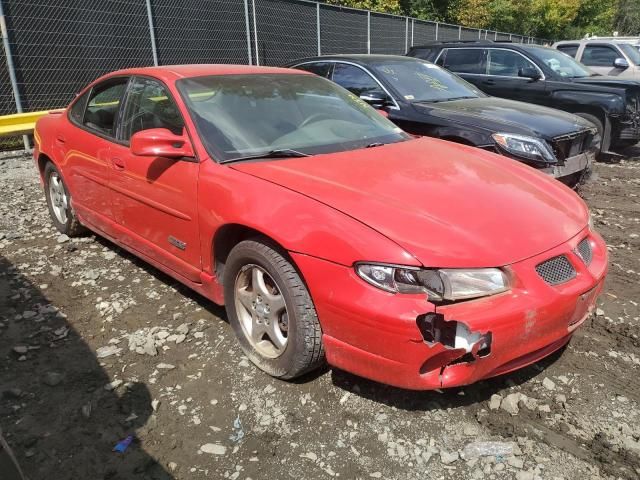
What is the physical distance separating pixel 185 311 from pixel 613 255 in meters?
3.52

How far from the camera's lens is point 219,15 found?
39.6 ft

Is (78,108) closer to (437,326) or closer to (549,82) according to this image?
(437,326)

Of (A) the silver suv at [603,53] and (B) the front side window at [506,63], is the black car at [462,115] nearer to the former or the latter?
(B) the front side window at [506,63]

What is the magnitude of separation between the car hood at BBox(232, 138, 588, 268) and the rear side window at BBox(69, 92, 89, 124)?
2216mm

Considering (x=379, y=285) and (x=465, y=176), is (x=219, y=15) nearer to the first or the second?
(x=465, y=176)

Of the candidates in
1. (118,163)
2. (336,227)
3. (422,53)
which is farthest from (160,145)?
(422,53)

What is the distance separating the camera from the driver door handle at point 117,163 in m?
3.70

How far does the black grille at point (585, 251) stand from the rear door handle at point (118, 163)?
2880mm

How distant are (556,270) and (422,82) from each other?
14.5ft

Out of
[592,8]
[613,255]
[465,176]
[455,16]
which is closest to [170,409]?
[465,176]

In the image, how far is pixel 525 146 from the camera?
5207mm

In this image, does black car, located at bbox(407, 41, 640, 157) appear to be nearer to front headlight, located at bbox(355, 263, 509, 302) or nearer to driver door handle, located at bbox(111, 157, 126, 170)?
driver door handle, located at bbox(111, 157, 126, 170)

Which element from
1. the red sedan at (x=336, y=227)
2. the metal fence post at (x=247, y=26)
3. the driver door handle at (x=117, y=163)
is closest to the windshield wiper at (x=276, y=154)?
the red sedan at (x=336, y=227)

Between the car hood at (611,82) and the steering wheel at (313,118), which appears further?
the car hood at (611,82)
